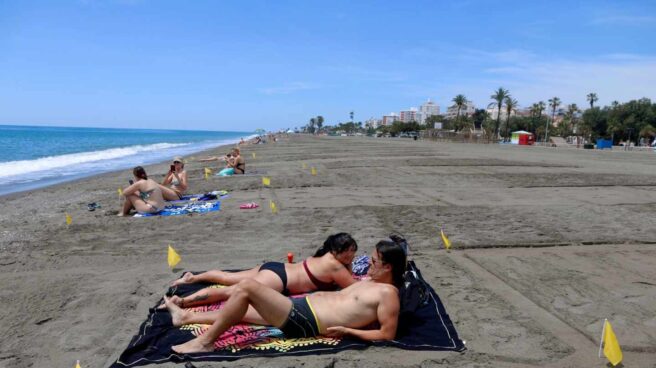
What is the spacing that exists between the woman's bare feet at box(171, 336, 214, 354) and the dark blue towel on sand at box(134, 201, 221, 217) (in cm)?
566

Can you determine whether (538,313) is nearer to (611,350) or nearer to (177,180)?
(611,350)

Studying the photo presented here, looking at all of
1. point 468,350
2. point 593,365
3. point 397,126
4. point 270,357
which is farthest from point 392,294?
point 397,126

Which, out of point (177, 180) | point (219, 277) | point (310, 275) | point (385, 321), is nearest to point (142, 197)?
point (177, 180)

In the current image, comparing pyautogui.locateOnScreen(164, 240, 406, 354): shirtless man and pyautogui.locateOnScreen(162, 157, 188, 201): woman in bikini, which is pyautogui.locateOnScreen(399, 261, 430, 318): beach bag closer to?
pyautogui.locateOnScreen(164, 240, 406, 354): shirtless man

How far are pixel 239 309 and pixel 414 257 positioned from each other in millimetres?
3034

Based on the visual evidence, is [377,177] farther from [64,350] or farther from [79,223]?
[64,350]

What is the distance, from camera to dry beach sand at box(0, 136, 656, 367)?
3574 mm

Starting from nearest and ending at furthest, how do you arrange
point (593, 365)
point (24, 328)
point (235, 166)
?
point (593, 365) < point (24, 328) < point (235, 166)

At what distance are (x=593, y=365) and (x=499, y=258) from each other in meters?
2.59

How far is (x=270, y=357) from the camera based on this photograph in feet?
10.8

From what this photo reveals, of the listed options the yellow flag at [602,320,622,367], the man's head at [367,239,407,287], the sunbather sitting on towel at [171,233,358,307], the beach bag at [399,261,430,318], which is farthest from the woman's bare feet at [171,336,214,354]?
the yellow flag at [602,320,622,367]

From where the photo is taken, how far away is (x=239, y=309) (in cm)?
339

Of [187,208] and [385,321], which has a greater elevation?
[385,321]

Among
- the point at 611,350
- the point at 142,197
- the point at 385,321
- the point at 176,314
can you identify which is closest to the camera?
the point at 611,350
